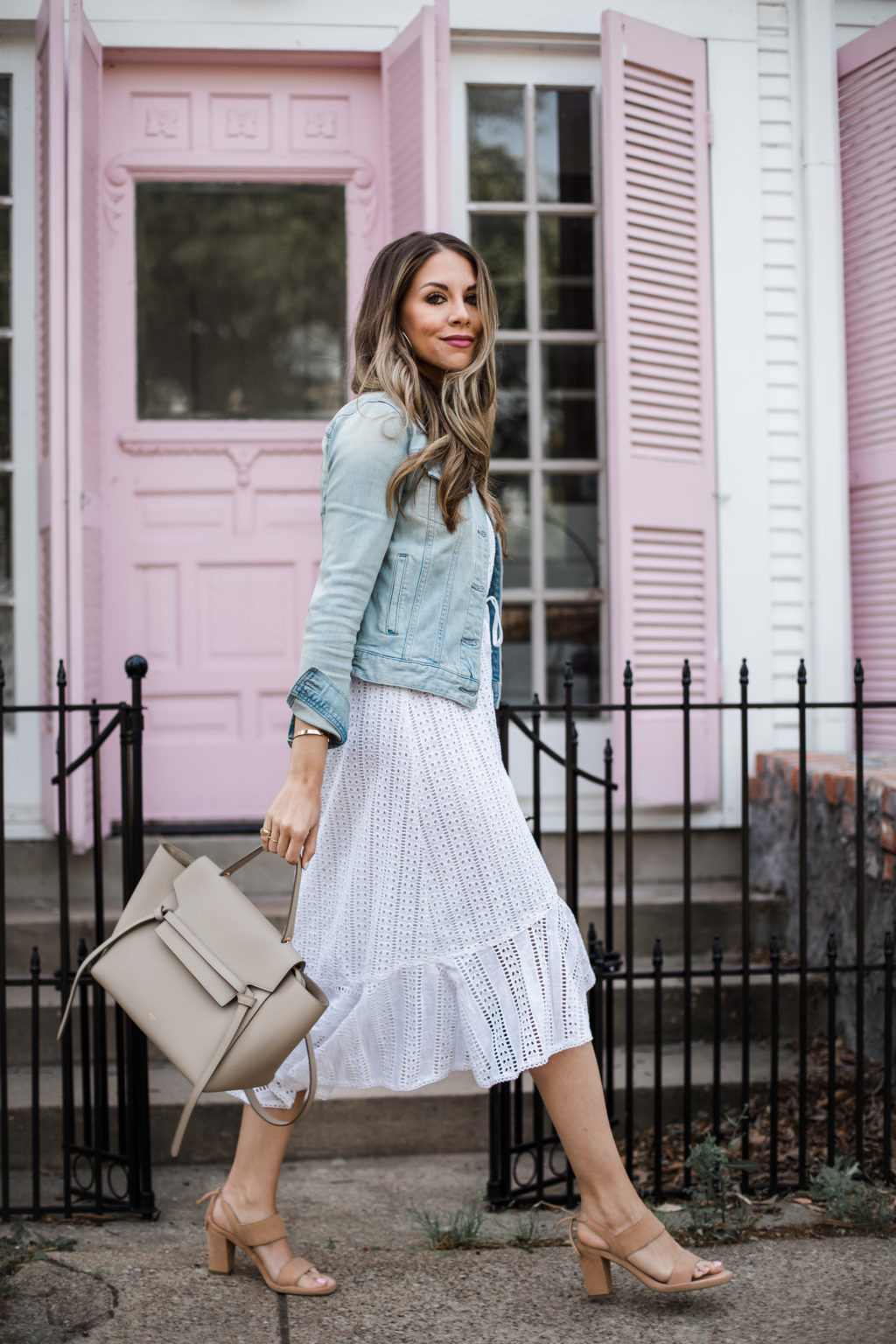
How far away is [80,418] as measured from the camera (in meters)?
4.05

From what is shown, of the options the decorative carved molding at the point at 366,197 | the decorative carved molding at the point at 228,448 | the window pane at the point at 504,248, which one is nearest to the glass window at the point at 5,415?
the decorative carved molding at the point at 228,448

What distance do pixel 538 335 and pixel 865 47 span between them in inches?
65.3

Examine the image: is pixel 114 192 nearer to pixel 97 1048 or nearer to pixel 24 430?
pixel 24 430

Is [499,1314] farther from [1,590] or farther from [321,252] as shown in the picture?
[321,252]

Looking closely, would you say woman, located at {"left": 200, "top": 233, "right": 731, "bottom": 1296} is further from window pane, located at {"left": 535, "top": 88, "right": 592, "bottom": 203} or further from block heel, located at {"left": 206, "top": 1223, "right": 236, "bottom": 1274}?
window pane, located at {"left": 535, "top": 88, "right": 592, "bottom": 203}

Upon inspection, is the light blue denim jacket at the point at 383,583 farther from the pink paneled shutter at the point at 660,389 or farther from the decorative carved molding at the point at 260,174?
the decorative carved molding at the point at 260,174

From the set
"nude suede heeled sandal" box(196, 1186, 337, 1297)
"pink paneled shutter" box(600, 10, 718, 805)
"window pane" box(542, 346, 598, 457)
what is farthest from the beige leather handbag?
"window pane" box(542, 346, 598, 457)

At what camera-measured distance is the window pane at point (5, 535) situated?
14.7ft

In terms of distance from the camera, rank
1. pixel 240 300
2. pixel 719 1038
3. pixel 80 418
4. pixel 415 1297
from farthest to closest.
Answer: pixel 240 300, pixel 80 418, pixel 719 1038, pixel 415 1297

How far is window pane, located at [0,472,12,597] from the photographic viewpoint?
4.48 meters

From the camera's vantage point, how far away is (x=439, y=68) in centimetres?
420

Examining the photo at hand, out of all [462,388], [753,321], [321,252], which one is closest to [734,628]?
[753,321]

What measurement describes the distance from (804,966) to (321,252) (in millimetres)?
3315

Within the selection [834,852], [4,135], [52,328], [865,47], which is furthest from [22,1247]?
[865,47]
